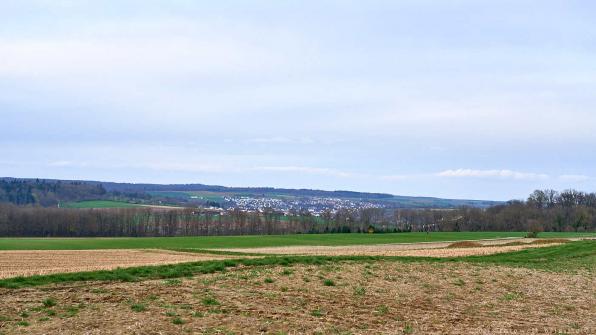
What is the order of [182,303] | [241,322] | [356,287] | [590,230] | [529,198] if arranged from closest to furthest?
[241,322]
[182,303]
[356,287]
[590,230]
[529,198]

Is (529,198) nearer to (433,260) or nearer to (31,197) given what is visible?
(31,197)

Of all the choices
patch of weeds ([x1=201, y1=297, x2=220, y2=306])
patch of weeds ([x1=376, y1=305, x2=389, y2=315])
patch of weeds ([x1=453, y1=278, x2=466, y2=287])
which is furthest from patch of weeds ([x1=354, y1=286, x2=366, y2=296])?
patch of weeds ([x1=201, y1=297, x2=220, y2=306])

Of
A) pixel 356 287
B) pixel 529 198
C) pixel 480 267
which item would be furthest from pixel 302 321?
pixel 529 198

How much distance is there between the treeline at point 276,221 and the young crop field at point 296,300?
96.8m

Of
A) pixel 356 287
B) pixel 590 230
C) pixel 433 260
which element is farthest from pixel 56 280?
pixel 590 230

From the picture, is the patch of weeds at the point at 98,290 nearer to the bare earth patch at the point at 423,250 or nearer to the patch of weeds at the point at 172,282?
the patch of weeds at the point at 172,282

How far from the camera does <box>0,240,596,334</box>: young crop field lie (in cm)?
1485

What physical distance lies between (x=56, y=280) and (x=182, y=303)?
4660 millimetres

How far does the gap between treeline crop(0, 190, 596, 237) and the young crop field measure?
96.8 metres

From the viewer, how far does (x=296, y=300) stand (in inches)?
719

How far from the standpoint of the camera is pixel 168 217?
435 ft

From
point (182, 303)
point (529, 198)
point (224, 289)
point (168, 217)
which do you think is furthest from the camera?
point (529, 198)

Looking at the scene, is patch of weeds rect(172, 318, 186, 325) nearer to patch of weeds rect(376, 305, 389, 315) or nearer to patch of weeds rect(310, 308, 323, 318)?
patch of weeds rect(310, 308, 323, 318)

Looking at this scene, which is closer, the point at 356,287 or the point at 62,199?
the point at 356,287
